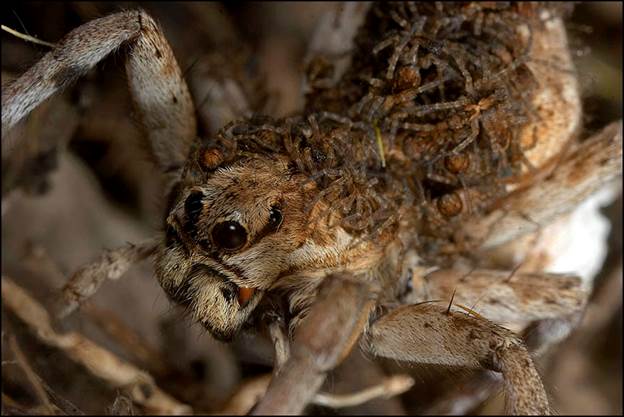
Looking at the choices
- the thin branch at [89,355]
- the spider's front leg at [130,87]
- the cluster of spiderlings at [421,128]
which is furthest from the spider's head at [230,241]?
the thin branch at [89,355]

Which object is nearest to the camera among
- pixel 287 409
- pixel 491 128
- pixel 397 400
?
pixel 287 409

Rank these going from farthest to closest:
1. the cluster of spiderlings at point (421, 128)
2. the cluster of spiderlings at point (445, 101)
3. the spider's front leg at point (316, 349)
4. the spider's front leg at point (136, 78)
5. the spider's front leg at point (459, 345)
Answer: the cluster of spiderlings at point (445, 101), the cluster of spiderlings at point (421, 128), the spider's front leg at point (136, 78), the spider's front leg at point (459, 345), the spider's front leg at point (316, 349)

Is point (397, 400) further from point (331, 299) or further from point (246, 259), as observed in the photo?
point (331, 299)

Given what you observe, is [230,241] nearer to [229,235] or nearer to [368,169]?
[229,235]

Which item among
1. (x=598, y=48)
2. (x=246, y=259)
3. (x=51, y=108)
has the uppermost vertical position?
(x=51, y=108)

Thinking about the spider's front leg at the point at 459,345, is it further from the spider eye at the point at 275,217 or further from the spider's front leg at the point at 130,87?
the spider's front leg at the point at 130,87

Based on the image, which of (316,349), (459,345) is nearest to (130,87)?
(316,349)

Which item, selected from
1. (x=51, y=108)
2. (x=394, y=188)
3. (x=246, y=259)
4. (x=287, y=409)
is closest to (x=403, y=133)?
(x=394, y=188)
